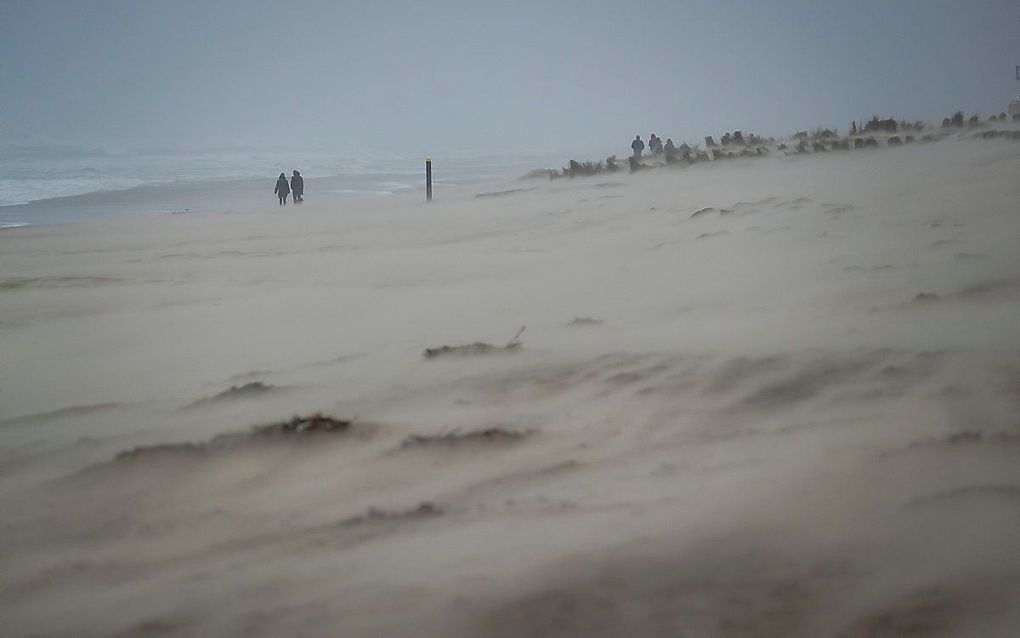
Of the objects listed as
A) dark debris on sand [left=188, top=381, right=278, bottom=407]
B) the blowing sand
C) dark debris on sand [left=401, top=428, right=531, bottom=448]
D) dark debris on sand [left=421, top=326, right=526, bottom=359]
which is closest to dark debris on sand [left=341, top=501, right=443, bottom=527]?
the blowing sand

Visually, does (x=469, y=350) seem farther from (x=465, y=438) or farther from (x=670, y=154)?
(x=670, y=154)

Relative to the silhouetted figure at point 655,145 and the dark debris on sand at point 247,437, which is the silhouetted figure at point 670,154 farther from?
the dark debris on sand at point 247,437

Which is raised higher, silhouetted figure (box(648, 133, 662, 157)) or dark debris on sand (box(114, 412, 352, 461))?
silhouetted figure (box(648, 133, 662, 157))

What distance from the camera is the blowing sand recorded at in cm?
145

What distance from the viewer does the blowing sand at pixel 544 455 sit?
1447 mm

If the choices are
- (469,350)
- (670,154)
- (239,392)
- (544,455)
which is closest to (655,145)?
(670,154)

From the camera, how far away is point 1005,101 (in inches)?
867

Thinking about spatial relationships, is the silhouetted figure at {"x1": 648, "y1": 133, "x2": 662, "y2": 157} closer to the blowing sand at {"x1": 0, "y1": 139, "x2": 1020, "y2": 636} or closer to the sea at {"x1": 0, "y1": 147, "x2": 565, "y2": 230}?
the sea at {"x1": 0, "y1": 147, "x2": 565, "y2": 230}

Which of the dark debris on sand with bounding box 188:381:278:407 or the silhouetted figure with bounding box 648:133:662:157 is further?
the silhouetted figure with bounding box 648:133:662:157

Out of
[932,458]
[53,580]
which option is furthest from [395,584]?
[932,458]

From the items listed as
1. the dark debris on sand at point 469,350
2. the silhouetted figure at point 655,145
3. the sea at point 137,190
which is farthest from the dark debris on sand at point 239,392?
the silhouetted figure at point 655,145

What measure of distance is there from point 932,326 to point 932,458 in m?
1.42

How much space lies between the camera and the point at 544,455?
2.18 metres

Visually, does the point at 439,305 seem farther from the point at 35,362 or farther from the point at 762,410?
the point at 762,410
